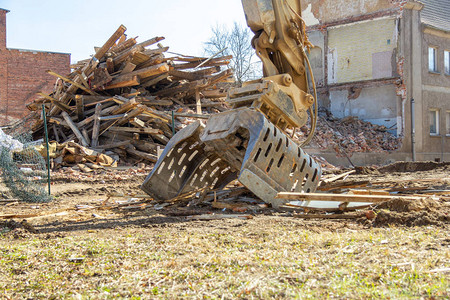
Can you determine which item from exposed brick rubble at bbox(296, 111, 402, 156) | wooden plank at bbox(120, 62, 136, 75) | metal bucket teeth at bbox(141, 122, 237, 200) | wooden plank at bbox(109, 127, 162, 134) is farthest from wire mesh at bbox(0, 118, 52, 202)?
exposed brick rubble at bbox(296, 111, 402, 156)

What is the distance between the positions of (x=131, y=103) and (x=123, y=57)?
2.54 meters

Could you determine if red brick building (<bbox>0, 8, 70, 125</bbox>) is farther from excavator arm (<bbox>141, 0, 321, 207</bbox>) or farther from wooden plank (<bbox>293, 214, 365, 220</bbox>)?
wooden plank (<bbox>293, 214, 365, 220</bbox>)

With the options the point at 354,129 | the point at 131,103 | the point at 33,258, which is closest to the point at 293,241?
the point at 33,258

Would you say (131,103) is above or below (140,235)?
above

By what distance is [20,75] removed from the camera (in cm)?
3020

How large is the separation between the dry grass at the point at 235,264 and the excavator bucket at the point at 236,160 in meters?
1.47

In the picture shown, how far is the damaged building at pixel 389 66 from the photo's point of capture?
A: 21828 millimetres

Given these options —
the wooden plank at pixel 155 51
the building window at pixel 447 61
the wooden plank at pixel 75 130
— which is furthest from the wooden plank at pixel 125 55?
the building window at pixel 447 61

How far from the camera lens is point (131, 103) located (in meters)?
13.7

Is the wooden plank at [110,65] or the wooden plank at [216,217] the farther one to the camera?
the wooden plank at [110,65]

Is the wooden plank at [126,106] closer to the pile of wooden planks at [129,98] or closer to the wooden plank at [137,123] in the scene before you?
the pile of wooden planks at [129,98]

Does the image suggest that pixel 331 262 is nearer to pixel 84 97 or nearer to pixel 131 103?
pixel 131 103

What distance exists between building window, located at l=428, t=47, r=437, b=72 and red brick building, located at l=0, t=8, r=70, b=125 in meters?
23.3

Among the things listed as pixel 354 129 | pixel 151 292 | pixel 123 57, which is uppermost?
pixel 123 57
